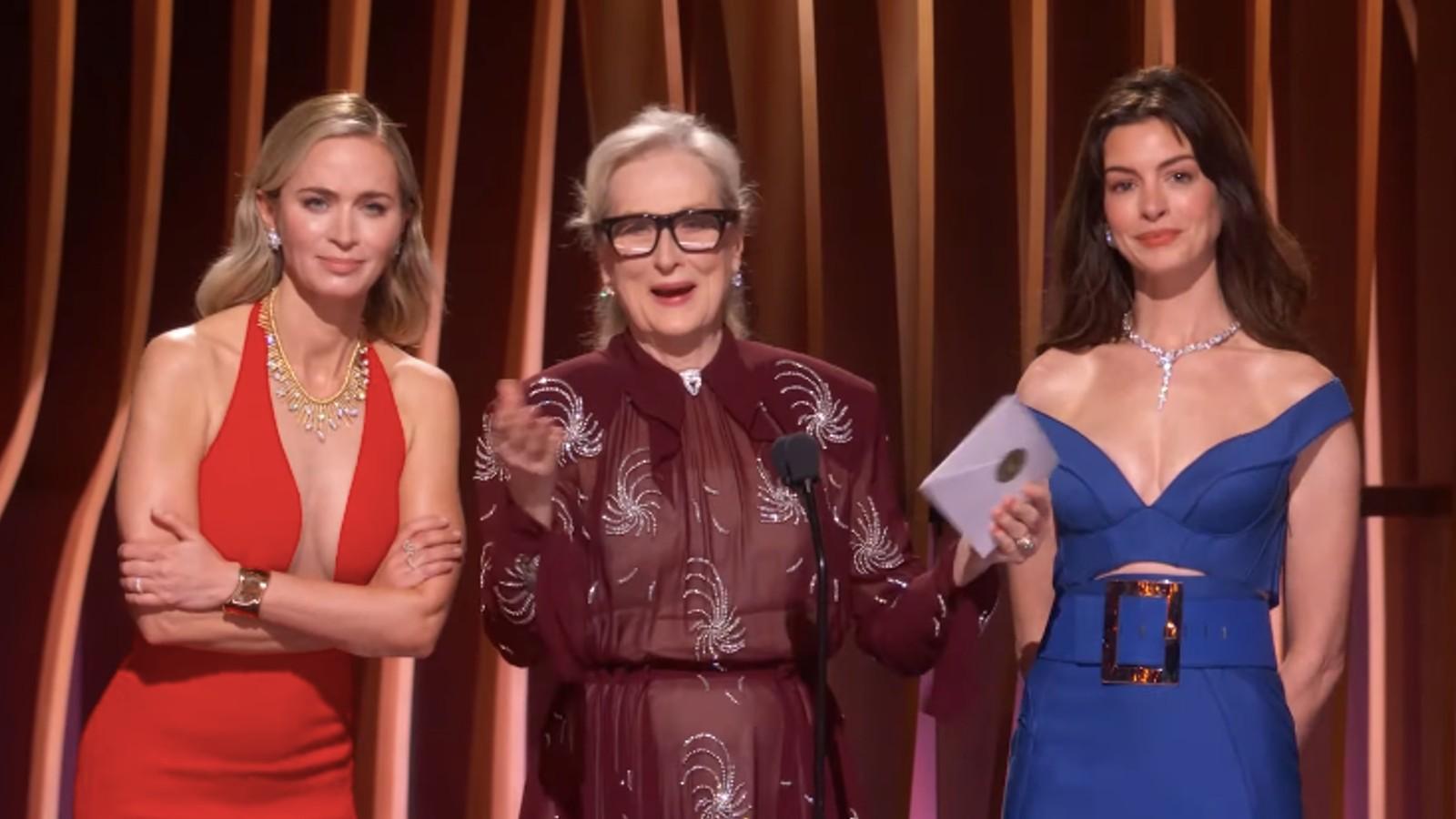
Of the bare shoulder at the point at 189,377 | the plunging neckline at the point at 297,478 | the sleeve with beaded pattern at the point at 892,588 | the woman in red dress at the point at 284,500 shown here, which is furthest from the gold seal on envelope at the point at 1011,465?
the bare shoulder at the point at 189,377

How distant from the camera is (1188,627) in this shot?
8.40ft

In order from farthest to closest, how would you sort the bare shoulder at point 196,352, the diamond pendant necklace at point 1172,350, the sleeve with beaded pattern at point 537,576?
the diamond pendant necklace at point 1172,350 < the bare shoulder at point 196,352 < the sleeve with beaded pattern at point 537,576

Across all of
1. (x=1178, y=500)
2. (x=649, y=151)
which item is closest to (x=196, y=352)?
(x=649, y=151)

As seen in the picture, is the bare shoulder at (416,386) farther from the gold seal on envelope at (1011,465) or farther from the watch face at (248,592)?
the gold seal on envelope at (1011,465)


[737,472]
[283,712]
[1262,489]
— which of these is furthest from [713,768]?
[1262,489]

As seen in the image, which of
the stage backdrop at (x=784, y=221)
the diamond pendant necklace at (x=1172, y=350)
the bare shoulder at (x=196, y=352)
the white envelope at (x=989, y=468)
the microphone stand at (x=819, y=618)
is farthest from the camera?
the stage backdrop at (x=784, y=221)

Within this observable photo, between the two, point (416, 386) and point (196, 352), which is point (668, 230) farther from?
point (196, 352)

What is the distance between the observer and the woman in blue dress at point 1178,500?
255 centimetres

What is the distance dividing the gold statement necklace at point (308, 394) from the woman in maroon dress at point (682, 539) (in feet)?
0.71

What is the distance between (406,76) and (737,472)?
1.50m

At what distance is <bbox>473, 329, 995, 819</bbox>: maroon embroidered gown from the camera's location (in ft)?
8.18

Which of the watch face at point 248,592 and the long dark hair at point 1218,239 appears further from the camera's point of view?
the long dark hair at point 1218,239

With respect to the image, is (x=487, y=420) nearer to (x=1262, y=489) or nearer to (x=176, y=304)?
(x=1262, y=489)

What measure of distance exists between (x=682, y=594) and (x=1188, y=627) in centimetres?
68
